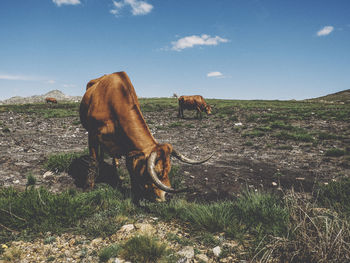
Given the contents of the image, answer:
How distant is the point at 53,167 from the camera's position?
591 cm

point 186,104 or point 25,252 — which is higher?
point 186,104

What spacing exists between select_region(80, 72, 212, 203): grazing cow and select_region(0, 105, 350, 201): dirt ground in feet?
4.03

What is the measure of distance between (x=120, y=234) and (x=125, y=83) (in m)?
3.18

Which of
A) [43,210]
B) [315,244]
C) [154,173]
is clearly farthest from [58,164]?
[315,244]

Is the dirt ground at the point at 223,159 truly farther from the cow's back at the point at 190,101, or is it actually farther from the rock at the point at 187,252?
the cow's back at the point at 190,101

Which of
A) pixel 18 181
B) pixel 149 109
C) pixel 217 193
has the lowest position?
pixel 217 193

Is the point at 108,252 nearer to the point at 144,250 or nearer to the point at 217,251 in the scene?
the point at 144,250

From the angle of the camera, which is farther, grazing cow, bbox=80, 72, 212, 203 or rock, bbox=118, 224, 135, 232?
grazing cow, bbox=80, 72, 212, 203

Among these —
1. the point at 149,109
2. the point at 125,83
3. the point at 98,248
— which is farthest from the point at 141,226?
the point at 149,109

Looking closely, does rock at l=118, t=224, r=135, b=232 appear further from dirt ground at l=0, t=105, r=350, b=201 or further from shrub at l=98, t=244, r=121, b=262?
dirt ground at l=0, t=105, r=350, b=201

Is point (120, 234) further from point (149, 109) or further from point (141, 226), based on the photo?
point (149, 109)

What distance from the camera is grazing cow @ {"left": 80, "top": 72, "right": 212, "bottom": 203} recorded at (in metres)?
4.00

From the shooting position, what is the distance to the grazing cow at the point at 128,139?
4000mm

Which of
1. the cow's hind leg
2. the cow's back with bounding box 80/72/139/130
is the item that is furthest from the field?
the cow's back with bounding box 80/72/139/130
